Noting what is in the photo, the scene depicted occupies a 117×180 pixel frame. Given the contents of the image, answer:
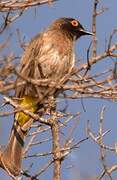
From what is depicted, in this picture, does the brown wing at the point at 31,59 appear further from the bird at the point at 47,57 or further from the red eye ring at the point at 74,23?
the red eye ring at the point at 74,23

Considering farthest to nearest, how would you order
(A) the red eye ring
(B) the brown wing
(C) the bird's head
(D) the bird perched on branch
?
(A) the red eye ring, (C) the bird's head, (B) the brown wing, (D) the bird perched on branch

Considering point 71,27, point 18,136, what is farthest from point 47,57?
point 71,27

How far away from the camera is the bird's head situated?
7098 millimetres

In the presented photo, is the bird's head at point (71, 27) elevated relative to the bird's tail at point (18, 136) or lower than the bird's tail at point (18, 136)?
elevated

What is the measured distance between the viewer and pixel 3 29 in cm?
442

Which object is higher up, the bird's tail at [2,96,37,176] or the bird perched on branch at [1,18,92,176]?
the bird perched on branch at [1,18,92,176]

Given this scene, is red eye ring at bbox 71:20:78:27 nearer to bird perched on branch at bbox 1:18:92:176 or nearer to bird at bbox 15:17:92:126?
bird perched on branch at bbox 1:18:92:176

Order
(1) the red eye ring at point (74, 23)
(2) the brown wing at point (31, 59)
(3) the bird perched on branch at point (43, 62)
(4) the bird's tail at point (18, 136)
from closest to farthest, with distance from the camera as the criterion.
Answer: (4) the bird's tail at point (18, 136) → (3) the bird perched on branch at point (43, 62) → (2) the brown wing at point (31, 59) → (1) the red eye ring at point (74, 23)

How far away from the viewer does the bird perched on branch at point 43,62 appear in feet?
18.3

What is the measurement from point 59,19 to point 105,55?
3465 millimetres

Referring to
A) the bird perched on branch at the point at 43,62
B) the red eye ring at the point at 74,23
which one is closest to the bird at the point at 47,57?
the bird perched on branch at the point at 43,62

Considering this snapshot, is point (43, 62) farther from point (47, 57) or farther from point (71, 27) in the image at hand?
point (71, 27)

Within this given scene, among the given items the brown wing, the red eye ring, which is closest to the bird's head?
the red eye ring

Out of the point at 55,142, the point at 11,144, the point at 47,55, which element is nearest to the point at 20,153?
the point at 11,144
